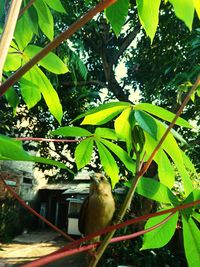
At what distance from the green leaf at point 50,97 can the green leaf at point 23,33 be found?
0.19ft

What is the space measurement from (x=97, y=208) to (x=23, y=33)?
1.88 ft

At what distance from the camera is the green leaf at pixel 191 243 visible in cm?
57

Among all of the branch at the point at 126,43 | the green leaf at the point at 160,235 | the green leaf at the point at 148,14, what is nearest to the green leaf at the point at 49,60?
the green leaf at the point at 148,14

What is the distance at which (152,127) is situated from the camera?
0.51 meters

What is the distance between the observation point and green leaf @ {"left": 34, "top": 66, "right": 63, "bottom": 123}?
706 mm

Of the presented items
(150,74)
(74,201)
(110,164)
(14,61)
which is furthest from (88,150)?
(74,201)

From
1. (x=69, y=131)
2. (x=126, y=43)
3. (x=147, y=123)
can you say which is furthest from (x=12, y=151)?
(x=126, y=43)

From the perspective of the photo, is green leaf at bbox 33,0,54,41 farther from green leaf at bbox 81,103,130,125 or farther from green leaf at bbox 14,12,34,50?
green leaf at bbox 81,103,130,125

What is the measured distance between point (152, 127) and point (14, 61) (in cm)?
35

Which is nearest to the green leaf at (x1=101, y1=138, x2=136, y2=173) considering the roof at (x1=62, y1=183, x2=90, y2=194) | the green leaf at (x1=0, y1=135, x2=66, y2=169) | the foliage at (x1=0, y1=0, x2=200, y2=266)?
the foliage at (x1=0, y1=0, x2=200, y2=266)

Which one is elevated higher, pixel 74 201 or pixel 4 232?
pixel 74 201

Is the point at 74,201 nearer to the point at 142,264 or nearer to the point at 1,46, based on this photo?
the point at 142,264

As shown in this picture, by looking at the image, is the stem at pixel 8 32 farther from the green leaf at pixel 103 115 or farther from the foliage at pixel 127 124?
the green leaf at pixel 103 115

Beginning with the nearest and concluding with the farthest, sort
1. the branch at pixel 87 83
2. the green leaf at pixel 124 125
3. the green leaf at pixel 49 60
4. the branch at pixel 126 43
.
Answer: the green leaf at pixel 124 125 → the green leaf at pixel 49 60 → the branch at pixel 87 83 → the branch at pixel 126 43
